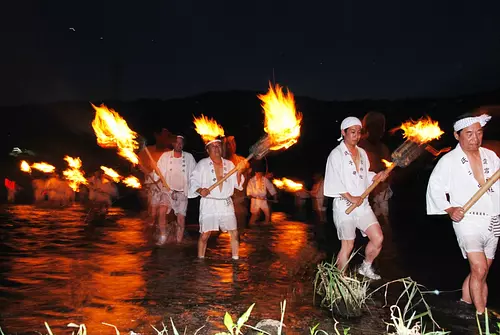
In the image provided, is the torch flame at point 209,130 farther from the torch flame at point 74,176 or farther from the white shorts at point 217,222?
the torch flame at point 74,176

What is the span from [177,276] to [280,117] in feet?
9.16

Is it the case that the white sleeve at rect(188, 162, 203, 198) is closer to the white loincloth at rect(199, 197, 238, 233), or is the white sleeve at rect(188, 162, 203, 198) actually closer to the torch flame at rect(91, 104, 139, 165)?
the white loincloth at rect(199, 197, 238, 233)

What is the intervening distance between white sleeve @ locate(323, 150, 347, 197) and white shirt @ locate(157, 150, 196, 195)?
13.3 feet

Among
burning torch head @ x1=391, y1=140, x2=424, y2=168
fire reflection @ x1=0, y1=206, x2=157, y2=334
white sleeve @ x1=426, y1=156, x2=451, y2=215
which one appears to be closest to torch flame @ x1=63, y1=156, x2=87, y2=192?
fire reflection @ x1=0, y1=206, x2=157, y2=334

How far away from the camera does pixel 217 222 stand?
26.7 ft

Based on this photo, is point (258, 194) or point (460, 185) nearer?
point (460, 185)

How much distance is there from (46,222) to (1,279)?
23.6ft

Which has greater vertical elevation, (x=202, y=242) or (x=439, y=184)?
(x=439, y=184)

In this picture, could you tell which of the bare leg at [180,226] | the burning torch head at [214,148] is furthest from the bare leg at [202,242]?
the bare leg at [180,226]

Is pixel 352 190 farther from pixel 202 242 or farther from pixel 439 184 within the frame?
pixel 202 242

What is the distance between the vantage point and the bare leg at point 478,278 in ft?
17.0

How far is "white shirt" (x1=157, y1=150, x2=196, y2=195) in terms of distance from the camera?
33.1ft

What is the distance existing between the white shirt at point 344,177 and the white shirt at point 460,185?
49.5 inches

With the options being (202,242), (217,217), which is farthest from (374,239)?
(202,242)
